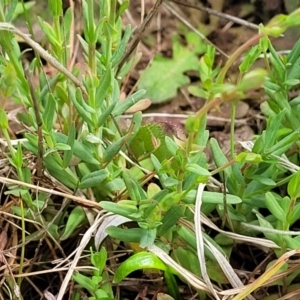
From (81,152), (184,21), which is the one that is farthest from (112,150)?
(184,21)

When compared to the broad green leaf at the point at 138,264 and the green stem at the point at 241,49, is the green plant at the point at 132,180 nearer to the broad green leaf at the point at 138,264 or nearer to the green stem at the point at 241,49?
the broad green leaf at the point at 138,264

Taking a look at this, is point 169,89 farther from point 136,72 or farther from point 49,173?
point 49,173

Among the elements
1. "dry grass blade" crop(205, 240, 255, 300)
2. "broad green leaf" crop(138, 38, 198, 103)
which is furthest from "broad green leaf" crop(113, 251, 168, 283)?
"broad green leaf" crop(138, 38, 198, 103)

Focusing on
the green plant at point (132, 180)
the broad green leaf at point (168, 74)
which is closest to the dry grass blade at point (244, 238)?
the green plant at point (132, 180)

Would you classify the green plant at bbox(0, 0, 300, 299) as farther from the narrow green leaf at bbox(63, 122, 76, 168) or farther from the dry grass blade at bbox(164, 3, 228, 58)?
the dry grass blade at bbox(164, 3, 228, 58)

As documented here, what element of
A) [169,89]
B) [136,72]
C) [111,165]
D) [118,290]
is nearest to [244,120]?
[169,89]

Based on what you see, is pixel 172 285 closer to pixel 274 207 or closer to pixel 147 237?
pixel 147 237
